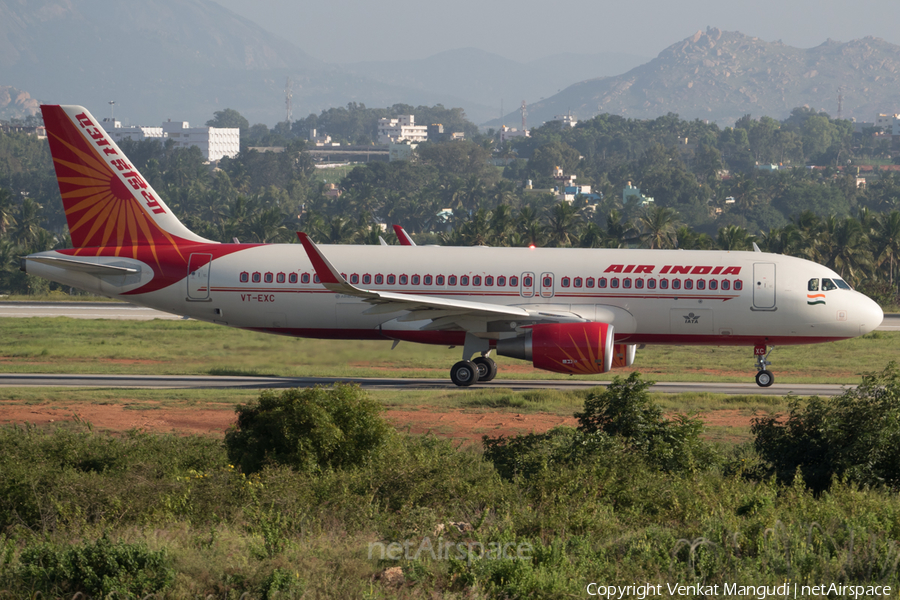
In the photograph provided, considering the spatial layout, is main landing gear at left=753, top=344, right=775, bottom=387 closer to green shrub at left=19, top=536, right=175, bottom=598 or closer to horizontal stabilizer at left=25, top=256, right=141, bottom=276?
horizontal stabilizer at left=25, top=256, right=141, bottom=276

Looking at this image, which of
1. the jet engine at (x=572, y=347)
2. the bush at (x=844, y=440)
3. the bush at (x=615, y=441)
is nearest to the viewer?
the bush at (x=844, y=440)

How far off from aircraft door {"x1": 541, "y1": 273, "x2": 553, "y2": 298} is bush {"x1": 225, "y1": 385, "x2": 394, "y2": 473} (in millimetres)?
12765

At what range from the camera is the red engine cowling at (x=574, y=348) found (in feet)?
98.8

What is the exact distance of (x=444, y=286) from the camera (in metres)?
32.8

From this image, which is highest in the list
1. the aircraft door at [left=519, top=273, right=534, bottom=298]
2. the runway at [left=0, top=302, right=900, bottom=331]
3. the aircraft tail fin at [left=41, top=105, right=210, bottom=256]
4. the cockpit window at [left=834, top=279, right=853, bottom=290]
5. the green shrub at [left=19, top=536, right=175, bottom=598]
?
the aircraft tail fin at [left=41, top=105, right=210, bottom=256]

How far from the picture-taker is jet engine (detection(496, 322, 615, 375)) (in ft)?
98.8

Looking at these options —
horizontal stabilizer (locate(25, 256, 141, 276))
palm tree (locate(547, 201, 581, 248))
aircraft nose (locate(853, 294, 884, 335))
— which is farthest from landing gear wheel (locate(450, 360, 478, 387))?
palm tree (locate(547, 201, 581, 248))

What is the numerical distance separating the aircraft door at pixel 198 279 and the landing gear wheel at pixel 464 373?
31.4 ft

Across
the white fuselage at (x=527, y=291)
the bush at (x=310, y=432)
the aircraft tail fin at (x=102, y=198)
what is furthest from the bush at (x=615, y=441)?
the aircraft tail fin at (x=102, y=198)

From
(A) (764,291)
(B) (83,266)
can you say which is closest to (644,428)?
(A) (764,291)
